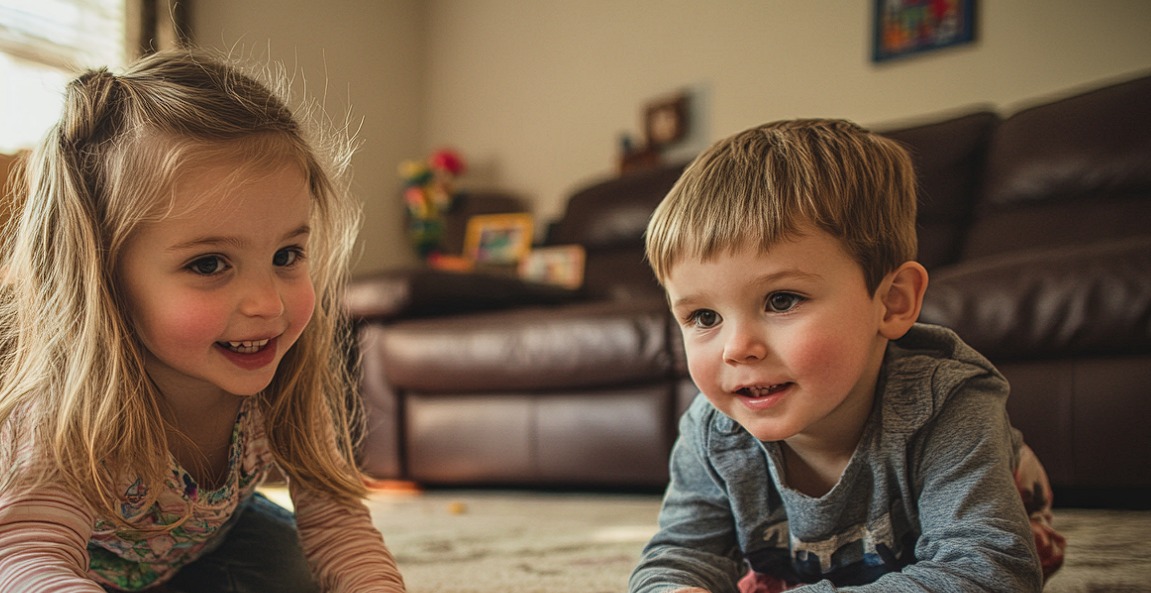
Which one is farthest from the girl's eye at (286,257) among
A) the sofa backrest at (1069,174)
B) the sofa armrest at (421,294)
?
the sofa backrest at (1069,174)

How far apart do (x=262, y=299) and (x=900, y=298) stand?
560 millimetres

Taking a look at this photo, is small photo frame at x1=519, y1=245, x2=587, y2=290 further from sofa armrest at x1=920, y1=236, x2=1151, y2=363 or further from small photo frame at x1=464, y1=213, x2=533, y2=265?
sofa armrest at x1=920, y1=236, x2=1151, y2=363

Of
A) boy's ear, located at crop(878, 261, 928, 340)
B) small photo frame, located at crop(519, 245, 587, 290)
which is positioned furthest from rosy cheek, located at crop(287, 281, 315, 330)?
small photo frame, located at crop(519, 245, 587, 290)

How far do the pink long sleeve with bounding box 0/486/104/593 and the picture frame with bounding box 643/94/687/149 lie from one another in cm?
275

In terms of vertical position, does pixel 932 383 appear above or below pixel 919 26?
below

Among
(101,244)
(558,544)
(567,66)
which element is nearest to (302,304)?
(101,244)

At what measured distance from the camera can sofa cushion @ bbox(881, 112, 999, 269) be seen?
2.07 m

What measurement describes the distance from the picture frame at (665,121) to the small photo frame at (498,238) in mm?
652

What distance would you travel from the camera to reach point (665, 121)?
3.17 m

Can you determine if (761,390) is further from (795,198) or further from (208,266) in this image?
(208,266)

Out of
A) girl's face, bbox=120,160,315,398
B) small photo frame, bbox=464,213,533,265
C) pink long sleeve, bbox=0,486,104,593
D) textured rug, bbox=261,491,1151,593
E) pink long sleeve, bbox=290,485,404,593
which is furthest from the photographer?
small photo frame, bbox=464,213,533,265

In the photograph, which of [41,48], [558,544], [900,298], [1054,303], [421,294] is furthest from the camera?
[41,48]

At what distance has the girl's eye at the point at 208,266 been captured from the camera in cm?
67

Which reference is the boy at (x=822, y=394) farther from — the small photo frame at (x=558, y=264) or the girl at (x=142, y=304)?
the small photo frame at (x=558, y=264)
